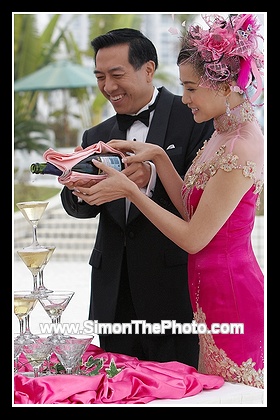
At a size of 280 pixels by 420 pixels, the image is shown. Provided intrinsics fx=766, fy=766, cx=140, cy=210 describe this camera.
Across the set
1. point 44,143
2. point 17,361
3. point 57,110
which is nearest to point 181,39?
point 17,361

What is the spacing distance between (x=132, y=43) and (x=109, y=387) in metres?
1.19

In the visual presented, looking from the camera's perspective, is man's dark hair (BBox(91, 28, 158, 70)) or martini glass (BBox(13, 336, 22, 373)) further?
man's dark hair (BBox(91, 28, 158, 70))

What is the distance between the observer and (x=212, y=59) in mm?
2264

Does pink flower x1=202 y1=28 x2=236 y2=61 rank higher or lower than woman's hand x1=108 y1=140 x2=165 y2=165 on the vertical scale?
higher

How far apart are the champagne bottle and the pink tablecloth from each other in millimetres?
608

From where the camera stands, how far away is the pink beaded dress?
230 cm

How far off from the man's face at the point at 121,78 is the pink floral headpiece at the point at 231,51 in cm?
39

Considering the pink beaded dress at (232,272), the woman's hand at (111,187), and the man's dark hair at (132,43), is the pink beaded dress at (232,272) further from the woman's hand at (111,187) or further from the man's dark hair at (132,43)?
the man's dark hair at (132,43)

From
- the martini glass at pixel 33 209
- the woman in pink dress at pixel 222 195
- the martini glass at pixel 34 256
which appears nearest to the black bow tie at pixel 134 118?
the woman in pink dress at pixel 222 195

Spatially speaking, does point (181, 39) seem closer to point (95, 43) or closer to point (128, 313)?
point (95, 43)

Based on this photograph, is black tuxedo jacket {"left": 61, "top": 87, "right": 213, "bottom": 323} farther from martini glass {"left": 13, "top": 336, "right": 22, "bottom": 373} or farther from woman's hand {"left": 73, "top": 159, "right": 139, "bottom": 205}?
martini glass {"left": 13, "top": 336, "right": 22, "bottom": 373}

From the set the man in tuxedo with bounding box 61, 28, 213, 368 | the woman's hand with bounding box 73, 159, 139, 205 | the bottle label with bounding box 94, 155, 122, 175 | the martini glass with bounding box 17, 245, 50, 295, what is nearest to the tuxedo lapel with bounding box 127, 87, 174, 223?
the man in tuxedo with bounding box 61, 28, 213, 368

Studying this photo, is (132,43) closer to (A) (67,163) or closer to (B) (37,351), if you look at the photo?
(A) (67,163)

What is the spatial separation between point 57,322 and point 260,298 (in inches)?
25.3
